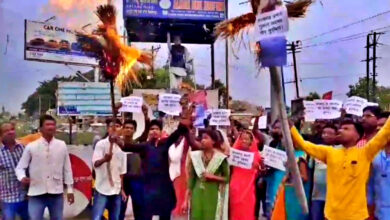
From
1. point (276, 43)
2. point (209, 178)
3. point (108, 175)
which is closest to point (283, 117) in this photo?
point (276, 43)

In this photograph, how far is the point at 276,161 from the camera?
806 centimetres

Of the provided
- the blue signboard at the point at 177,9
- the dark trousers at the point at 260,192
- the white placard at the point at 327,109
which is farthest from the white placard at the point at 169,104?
the blue signboard at the point at 177,9

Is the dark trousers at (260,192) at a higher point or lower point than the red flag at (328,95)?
lower

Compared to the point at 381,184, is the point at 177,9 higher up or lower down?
higher up

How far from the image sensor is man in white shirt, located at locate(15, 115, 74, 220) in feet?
24.4

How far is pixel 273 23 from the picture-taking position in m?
5.15

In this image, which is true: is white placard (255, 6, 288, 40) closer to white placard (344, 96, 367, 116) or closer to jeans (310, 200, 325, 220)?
jeans (310, 200, 325, 220)

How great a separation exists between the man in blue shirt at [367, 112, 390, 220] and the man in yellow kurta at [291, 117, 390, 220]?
0.95 feet

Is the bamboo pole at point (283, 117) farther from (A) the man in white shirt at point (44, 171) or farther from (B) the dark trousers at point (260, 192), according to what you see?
(B) the dark trousers at point (260, 192)

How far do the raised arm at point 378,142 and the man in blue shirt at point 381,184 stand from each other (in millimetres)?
357

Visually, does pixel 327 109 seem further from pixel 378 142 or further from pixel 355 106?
pixel 378 142

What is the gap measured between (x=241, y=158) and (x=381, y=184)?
226cm

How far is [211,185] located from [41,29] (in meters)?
34.5

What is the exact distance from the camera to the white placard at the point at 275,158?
799 centimetres
